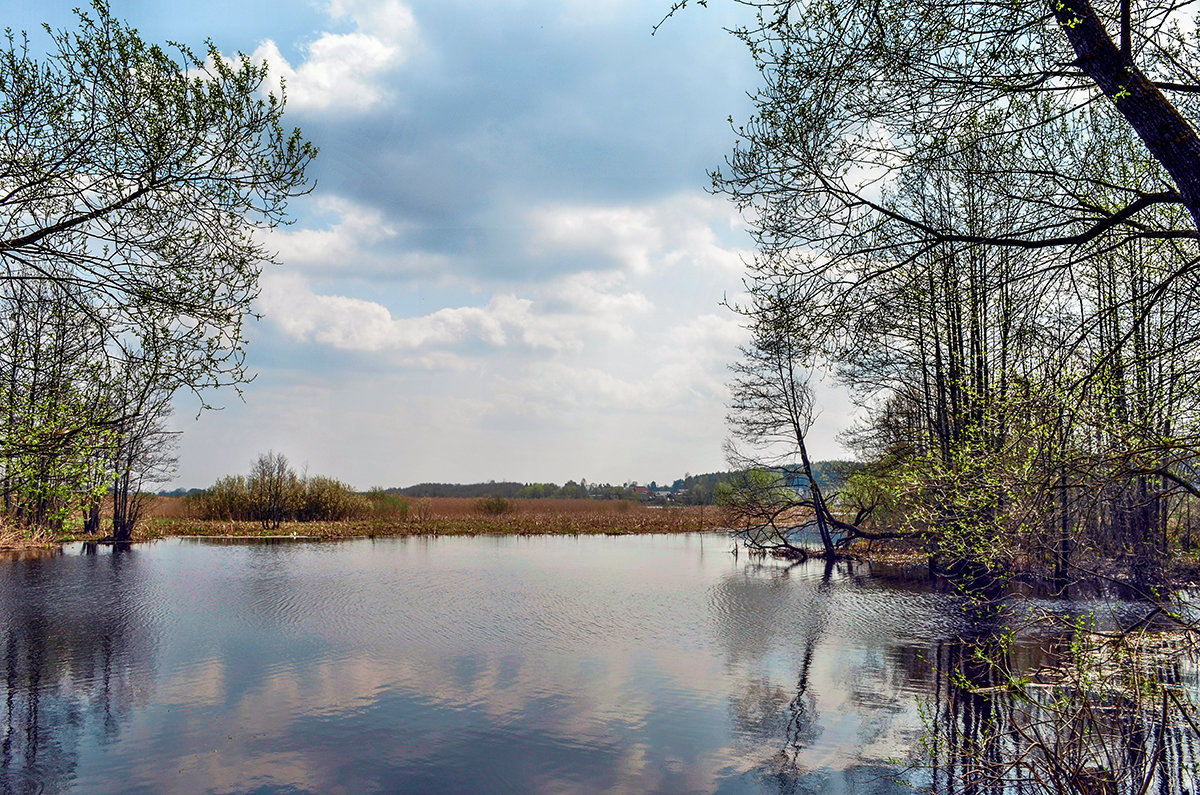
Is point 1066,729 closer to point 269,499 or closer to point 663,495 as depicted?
point 269,499

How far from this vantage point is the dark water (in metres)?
6.62

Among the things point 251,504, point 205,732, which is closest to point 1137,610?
point 205,732

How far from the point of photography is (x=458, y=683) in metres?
9.28

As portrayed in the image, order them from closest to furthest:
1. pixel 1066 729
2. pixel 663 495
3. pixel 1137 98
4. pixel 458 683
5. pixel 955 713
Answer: pixel 1137 98
pixel 1066 729
pixel 955 713
pixel 458 683
pixel 663 495

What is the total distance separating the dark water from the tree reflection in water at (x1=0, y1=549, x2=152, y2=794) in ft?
0.13

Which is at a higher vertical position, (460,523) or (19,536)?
(19,536)

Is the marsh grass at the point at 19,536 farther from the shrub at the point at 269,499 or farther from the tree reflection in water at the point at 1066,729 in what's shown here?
the tree reflection in water at the point at 1066,729

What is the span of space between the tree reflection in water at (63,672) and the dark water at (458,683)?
4 cm

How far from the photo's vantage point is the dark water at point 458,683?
6.62 meters

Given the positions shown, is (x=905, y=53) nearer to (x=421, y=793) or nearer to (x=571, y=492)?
(x=421, y=793)

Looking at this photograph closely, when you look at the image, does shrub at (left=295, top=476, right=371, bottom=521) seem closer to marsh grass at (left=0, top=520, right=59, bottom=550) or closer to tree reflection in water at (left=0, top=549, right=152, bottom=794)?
marsh grass at (left=0, top=520, right=59, bottom=550)

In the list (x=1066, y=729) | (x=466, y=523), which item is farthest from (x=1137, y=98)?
(x=466, y=523)

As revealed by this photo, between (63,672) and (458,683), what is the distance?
5.22m

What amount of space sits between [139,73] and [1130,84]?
808 cm
